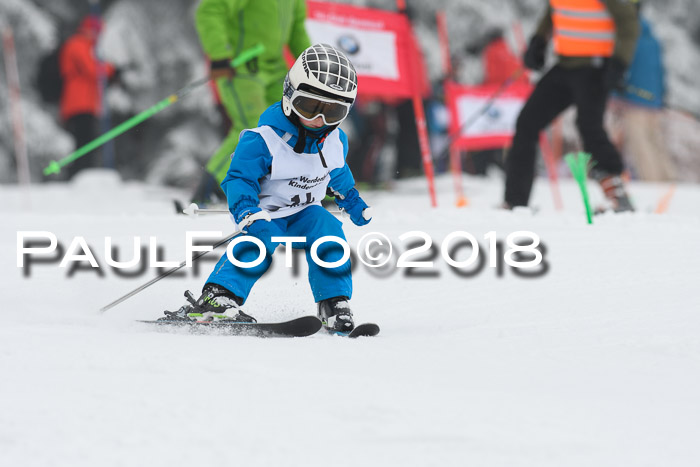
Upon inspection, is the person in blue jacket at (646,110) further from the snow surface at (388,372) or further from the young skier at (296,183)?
the young skier at (296,183)

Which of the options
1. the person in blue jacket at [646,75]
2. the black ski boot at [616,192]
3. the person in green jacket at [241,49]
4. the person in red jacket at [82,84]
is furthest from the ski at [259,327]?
the person in red jacket at [82,84]

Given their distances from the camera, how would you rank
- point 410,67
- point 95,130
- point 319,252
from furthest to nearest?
point 95,130
point 410,67
point 319,252

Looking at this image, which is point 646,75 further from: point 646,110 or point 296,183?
point 296,183

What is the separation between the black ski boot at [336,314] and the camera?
3045 mm

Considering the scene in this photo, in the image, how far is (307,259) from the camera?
10.4 feet

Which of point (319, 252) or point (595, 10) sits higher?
point (595, 10)

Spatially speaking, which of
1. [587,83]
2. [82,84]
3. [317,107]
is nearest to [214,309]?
[317,107]

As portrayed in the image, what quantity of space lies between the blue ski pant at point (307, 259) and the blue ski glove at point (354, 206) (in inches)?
3.8

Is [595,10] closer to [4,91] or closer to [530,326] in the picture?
[530,326]

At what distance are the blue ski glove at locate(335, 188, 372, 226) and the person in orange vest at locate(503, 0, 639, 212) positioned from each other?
93.6 inches

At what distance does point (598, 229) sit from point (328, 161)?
1946mm

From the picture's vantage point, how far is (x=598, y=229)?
4492mm

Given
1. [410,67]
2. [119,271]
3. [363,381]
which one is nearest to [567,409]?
[363,381]

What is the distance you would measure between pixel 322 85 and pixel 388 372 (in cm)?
112
